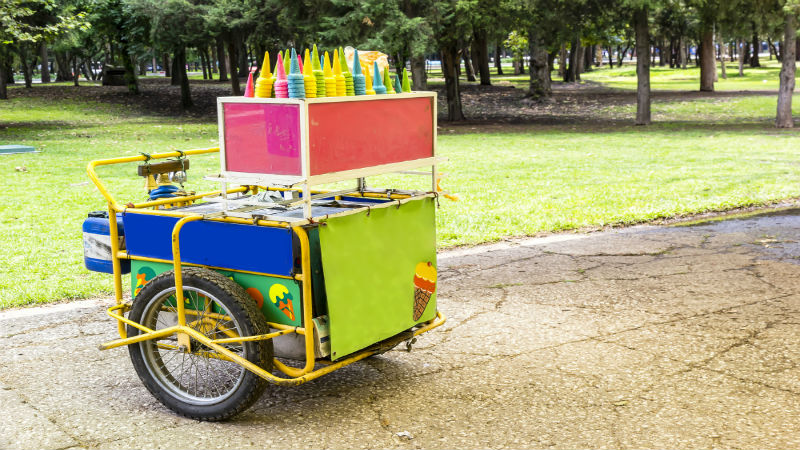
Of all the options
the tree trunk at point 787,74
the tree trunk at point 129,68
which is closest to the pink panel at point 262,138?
the tree trunk at point 787,74

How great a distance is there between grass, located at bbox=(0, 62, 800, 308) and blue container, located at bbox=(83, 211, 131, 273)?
186 cm

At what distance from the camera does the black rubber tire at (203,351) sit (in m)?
3.93

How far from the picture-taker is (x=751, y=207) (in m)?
10.2

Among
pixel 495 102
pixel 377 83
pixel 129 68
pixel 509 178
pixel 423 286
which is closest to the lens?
pixel 377 83

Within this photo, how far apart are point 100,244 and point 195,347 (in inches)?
37.3

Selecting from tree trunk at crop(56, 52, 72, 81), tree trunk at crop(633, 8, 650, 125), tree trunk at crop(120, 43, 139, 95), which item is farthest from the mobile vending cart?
tree trunk at crop(56, 52, 72, 81)

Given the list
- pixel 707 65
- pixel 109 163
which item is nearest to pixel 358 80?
pixel 109 163

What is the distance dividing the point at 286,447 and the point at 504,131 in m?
19.4

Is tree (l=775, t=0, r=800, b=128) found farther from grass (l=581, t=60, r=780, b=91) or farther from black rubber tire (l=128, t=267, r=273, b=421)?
black rubber tire (l=128, t=267, r=273, b=421)

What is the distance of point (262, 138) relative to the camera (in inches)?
156

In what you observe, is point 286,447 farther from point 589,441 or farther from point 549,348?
point 549,348

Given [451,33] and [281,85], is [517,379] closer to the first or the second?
[281,85]

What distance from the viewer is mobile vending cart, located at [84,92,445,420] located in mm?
3920

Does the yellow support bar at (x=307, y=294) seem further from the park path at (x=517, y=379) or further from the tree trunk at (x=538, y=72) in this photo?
the tree trunk at (x=538, y=72)
